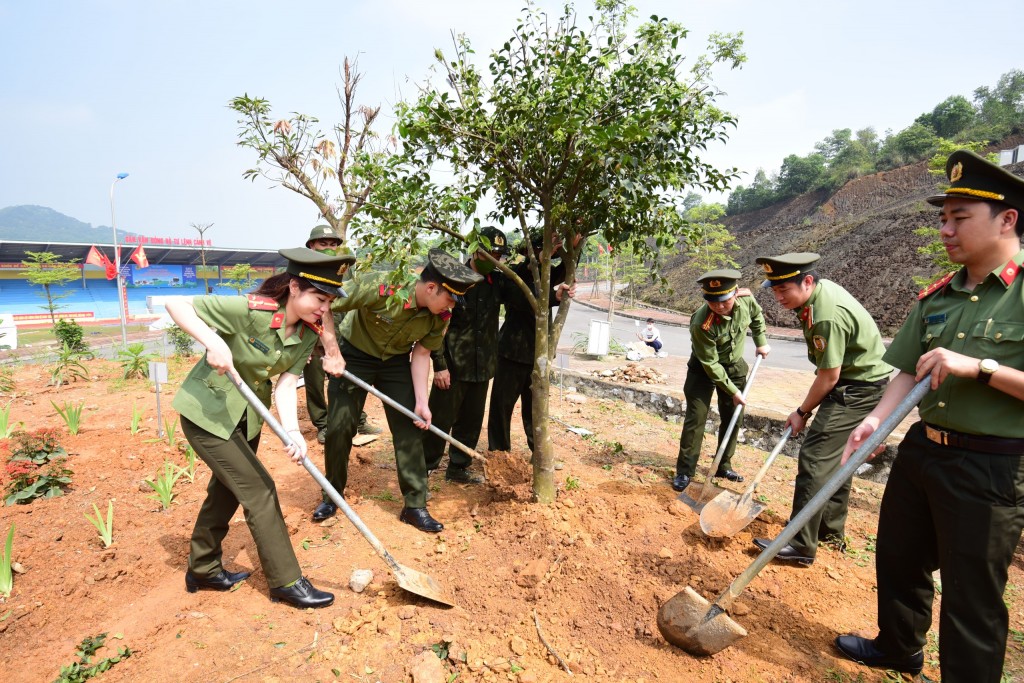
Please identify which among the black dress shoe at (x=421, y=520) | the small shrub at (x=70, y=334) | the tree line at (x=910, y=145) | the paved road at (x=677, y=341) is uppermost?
the tree line at (x=910, y=145)

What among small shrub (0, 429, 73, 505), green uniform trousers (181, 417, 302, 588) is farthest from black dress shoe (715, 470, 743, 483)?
small shrub (0, 429, 73, 505)

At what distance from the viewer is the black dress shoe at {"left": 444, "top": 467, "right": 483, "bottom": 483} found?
4.41 meters

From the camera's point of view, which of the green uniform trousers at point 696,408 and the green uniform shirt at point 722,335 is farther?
the green uniform trousers at point 696,408

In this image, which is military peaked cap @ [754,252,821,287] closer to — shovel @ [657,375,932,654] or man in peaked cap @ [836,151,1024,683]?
man in peaked cap @ [836,151,1024,683]

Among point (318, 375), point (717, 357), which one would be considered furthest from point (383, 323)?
point (717, 357)

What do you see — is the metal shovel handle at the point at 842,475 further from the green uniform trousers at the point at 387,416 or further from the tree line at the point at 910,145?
the tree line at the point at 910,145

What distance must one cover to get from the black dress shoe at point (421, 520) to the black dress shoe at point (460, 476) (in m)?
0.78

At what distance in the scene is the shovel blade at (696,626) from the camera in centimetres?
Answer: 226

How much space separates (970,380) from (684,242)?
1.85m

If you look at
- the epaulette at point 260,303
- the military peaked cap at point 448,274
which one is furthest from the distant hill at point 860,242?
the epaulette at point 260,303

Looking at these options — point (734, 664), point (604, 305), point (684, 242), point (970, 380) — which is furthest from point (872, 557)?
point (604, 305)

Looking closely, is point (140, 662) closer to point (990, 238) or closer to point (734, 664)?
point (734, 664)

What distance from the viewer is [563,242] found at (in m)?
3.83

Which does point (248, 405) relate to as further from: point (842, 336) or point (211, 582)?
point (842, 336)
